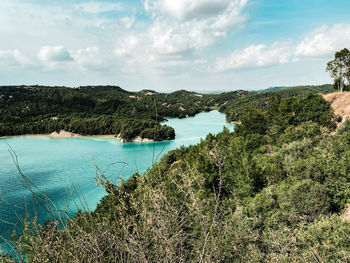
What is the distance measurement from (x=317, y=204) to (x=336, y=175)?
2.87 metres

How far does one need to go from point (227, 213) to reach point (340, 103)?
2525 cm

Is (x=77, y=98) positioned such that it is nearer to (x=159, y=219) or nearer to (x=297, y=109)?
(x=297, y=109)

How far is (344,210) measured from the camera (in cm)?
1078

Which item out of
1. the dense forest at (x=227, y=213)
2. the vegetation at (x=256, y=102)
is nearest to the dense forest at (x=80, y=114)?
the vegetation at (x=256, y=102)

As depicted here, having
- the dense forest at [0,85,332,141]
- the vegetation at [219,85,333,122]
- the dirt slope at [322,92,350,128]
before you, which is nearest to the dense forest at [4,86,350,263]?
the dirt slope at [322,92,350,128]

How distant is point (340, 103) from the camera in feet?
89.1

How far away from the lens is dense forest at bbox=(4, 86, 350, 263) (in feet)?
7.03

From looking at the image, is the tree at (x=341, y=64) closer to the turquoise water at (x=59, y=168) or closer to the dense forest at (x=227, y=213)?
the dense forest at (x=227, y=213)

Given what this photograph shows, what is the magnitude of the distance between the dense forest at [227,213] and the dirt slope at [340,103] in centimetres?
111

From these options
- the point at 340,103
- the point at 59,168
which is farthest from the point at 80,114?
the point at 340,103

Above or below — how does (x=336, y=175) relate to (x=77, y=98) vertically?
below

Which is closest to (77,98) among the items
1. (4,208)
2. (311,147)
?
(4,208)

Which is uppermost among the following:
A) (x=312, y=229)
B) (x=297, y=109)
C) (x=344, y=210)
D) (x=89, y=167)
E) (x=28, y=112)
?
(x=28, y=112)

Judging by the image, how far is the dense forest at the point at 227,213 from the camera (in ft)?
7.03
